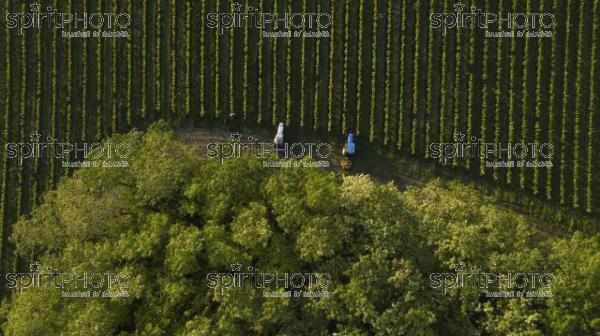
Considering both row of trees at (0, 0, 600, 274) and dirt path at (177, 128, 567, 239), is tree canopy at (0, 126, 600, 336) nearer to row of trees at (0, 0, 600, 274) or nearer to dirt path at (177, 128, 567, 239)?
dirt path at (177, 128, 567, 239)

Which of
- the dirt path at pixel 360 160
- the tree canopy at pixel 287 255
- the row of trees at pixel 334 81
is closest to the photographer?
the tree canopy at pixel 287 255

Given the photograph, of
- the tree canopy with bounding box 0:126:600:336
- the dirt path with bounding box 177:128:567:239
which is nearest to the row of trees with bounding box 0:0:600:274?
the dirt path with bounding box 177:128:567:239

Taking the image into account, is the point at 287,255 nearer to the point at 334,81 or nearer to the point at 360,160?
the point at 360,160

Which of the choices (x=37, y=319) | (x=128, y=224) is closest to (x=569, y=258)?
(x=128, y=224)

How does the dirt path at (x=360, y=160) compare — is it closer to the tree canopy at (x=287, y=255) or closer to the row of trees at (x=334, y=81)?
the row of trees at (x=334, y=81)

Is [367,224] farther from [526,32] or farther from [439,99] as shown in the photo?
[526,32]

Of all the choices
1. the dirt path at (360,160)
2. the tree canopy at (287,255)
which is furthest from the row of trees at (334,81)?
the tree canopy at (287,255)

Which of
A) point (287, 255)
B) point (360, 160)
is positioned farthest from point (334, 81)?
point (287, 255)

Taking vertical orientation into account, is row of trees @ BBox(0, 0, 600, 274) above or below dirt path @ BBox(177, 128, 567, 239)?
above
